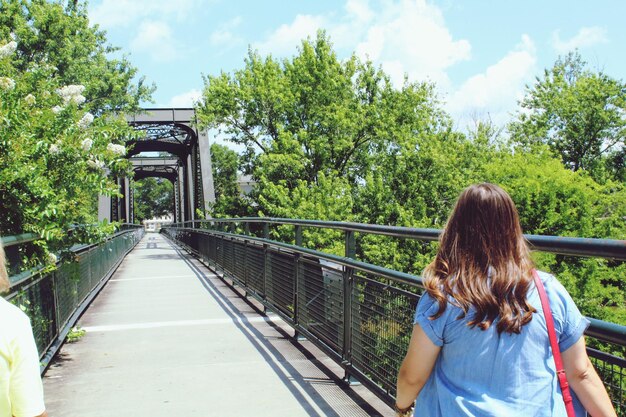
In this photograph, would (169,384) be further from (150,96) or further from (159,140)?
(159,140)

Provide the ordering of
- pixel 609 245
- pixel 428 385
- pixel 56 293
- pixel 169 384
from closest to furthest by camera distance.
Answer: pixel 428 385 → pixel 609 245 → pixel 169 384 → pixel 56 293

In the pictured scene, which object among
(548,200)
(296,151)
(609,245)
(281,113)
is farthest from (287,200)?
(609,245)

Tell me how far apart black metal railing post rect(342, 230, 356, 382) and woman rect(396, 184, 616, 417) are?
276 cm

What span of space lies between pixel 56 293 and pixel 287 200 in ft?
72.8

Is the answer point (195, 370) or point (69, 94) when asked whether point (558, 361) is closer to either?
point (195, 370)

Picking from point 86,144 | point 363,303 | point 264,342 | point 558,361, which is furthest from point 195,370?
point 558,361

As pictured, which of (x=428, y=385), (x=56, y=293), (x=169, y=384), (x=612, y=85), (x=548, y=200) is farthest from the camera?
(x=612, y=85)

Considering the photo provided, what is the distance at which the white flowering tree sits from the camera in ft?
15.6

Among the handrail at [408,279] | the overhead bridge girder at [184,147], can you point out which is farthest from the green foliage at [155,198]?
the handrail at [408,279]

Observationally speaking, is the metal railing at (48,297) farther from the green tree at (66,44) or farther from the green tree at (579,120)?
the green tree at (579,120)

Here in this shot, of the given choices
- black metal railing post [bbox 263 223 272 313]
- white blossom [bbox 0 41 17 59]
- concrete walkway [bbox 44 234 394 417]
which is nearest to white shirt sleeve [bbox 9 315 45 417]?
concrete walkway [bbox 44 234 394 417]

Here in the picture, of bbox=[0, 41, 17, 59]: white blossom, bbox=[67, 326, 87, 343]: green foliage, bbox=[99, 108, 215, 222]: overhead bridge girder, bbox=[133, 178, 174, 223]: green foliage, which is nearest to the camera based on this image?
bbox=[0, 41, 17, 59]: white blossom

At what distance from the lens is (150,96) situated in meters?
29.0

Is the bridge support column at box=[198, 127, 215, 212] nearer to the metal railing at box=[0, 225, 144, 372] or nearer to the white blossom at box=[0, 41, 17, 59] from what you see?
the metal railing at box=[0, 225, 144, 372]
